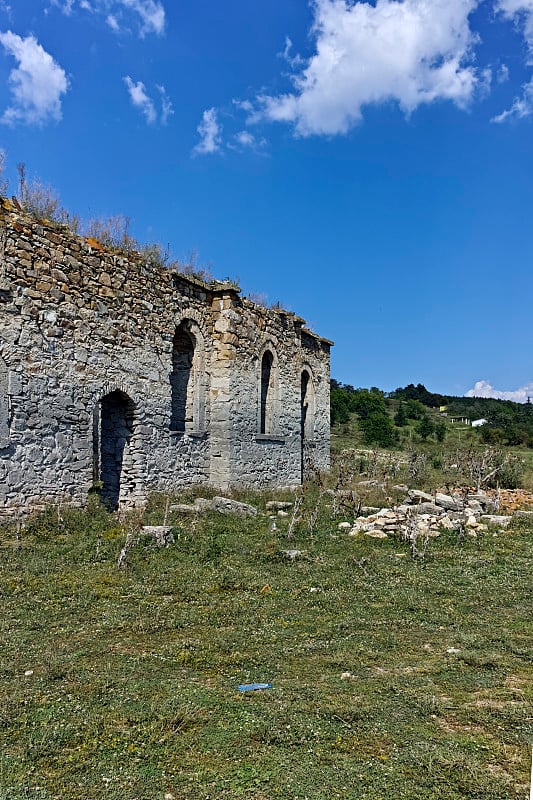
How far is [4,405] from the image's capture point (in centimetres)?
923

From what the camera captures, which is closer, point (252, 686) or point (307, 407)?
point (252, 686)

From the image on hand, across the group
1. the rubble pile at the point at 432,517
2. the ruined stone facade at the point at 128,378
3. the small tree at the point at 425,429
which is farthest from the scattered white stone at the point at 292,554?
the small tree at the point at 425,429

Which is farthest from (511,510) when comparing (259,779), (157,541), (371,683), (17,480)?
(259,779)

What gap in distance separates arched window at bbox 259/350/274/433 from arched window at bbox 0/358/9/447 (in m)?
8.41

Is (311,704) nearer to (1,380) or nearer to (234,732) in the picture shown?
(234,732)

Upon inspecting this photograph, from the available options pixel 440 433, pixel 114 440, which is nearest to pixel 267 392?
pixel 114 440

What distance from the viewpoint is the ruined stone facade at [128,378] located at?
9.58 m

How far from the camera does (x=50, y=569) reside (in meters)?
7.54

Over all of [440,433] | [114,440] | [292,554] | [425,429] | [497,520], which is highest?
[425,429]

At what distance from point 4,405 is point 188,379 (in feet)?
18.7

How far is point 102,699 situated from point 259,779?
61.8 inches

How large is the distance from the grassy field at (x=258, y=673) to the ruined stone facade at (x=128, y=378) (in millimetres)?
1896

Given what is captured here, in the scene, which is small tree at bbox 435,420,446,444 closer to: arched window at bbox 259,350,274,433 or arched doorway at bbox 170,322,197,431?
arched window at bbox 259,350,274,433

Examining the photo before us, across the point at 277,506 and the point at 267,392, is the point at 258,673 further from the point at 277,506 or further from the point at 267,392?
the point at 267,392
